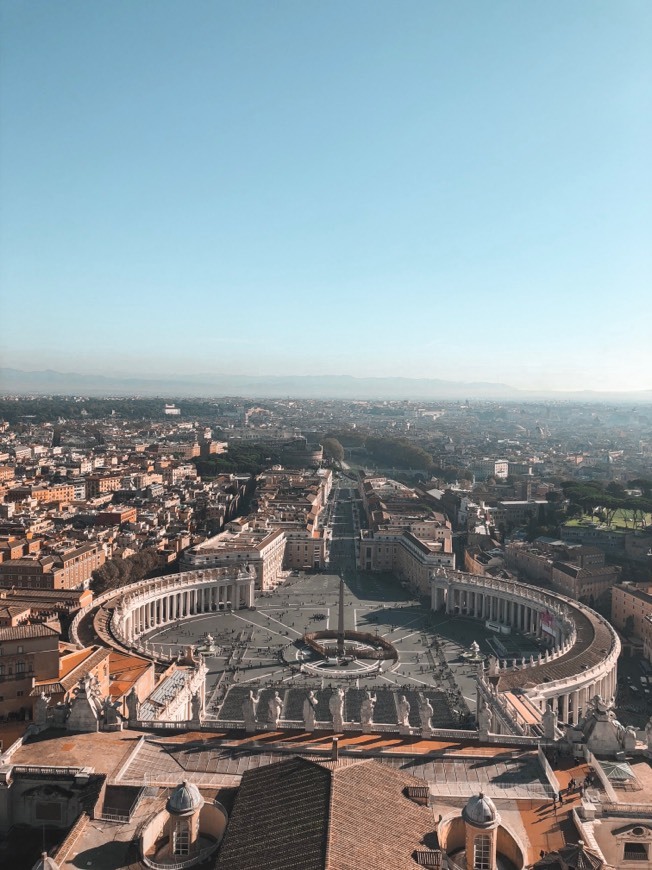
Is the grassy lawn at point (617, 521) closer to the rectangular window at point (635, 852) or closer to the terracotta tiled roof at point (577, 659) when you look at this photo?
the terracotta tiled roof at point (577, 659)

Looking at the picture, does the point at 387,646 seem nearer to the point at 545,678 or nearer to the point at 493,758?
the point at 545,678

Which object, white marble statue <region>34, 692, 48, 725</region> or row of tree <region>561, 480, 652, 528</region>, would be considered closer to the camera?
white marble statue <region>34, 692, 48, 725</region>

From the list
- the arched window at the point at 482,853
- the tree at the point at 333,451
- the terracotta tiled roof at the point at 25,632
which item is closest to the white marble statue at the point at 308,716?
the arched window at the point at 482,853

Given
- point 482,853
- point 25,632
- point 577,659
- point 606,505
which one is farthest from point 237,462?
point 482,853

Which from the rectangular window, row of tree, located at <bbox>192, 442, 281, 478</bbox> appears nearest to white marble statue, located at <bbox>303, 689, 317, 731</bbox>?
the rectangular window

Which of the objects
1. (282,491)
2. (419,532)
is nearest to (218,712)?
(419,532)

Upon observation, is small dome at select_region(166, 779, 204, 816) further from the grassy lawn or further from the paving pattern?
the grassy lawn
